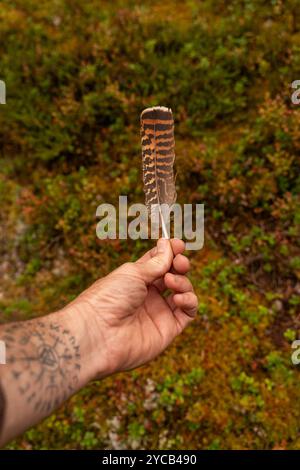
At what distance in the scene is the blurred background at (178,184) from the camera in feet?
15.4

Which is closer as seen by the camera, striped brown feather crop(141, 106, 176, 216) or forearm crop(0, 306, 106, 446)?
forearm crop(0, 306, 106, 446)

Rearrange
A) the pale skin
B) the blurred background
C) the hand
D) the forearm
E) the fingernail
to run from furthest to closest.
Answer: the blurred background → the fingernail → the hand → the pale skin → the forearm

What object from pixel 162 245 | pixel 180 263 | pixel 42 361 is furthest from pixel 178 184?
Answer: pixel 42 361

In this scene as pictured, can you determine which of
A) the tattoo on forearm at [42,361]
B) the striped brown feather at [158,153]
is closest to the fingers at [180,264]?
the striped brown feather at [158,153]

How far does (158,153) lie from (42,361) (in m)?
2.09

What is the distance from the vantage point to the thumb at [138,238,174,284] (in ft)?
11.3

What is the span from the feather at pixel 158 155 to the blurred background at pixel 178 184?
1.69 m

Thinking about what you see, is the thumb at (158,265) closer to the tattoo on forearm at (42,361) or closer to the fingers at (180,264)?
the fingers at (180,264)

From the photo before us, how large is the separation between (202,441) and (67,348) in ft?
7.75

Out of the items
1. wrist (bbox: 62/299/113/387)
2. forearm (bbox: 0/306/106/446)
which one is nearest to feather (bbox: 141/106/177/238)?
wrist (bbox: 62/299/113/387)

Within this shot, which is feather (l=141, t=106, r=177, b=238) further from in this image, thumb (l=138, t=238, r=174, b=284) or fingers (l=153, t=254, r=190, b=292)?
fingers (l=153, t=254, r=190, b=292)
